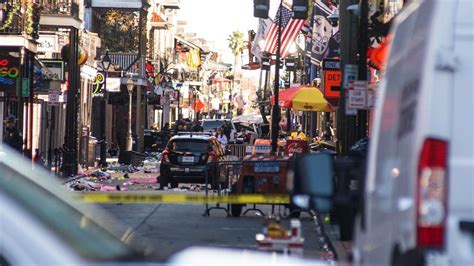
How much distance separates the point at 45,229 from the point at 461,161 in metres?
1.97

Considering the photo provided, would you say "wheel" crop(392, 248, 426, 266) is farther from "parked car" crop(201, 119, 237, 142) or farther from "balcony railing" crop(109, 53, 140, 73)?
"balcony railing" crop(109, 53, 140, 73)

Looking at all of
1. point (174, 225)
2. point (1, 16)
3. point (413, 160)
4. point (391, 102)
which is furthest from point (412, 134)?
point (1, 16)

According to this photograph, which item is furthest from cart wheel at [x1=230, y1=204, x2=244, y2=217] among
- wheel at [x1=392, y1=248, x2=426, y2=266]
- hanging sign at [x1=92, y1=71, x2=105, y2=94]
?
hanging sign at [x1=92, y1=71, x2=105, y2=94]

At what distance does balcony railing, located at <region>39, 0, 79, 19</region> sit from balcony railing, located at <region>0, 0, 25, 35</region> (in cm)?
Result: 355

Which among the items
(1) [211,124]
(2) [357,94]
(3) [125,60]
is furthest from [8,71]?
(1) [211,124]

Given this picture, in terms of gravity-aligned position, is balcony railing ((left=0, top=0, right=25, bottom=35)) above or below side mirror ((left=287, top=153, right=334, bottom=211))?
above

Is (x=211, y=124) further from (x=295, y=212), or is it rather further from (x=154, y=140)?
(x=295, y=212)

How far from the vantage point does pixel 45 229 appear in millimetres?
4695

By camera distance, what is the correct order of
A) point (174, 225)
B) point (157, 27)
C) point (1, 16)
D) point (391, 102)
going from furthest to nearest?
point (157, 27), point (1, 16), point (174, 225), point (391, 102)

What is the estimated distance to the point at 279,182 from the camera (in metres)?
23.1

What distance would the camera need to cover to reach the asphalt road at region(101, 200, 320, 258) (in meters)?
18.6

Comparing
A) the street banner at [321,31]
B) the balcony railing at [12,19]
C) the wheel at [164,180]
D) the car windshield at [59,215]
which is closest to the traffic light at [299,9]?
the street banner at [321,31]

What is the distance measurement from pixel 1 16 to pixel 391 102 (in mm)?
26512

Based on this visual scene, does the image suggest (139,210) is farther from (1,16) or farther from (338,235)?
(1,16)
